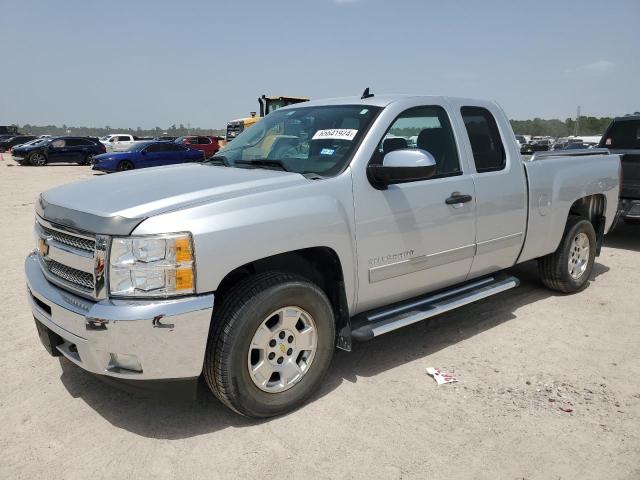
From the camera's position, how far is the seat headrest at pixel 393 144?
3712mm

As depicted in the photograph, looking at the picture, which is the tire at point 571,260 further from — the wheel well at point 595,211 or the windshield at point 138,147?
the windshield at point 138,147

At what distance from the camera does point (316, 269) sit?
11.4 ft

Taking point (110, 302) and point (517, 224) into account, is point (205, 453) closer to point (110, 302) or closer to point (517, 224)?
point (110, 302)

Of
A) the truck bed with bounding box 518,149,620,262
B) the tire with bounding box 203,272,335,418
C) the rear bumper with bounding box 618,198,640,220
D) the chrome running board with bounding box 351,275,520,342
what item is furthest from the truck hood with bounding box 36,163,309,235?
the rear bumper with bounding box 618,198,640,220

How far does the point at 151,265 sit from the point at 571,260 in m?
4.53

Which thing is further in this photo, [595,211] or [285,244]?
[595,211]

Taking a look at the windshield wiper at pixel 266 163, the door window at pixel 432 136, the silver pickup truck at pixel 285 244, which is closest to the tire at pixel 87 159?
the silver pickup truck at pixel 285 244

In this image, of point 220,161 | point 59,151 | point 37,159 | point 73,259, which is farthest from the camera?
point 59,151

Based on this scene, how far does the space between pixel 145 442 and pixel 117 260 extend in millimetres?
1069

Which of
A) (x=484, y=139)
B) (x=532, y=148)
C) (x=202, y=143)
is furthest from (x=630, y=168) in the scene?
(x=202, y=143)

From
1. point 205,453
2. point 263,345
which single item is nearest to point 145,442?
point 205,453

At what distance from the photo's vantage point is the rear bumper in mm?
7469

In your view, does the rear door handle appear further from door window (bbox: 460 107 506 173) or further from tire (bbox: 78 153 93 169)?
tire (bbox: 78 153 93 169)

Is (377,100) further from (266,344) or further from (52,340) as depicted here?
(52,340)
